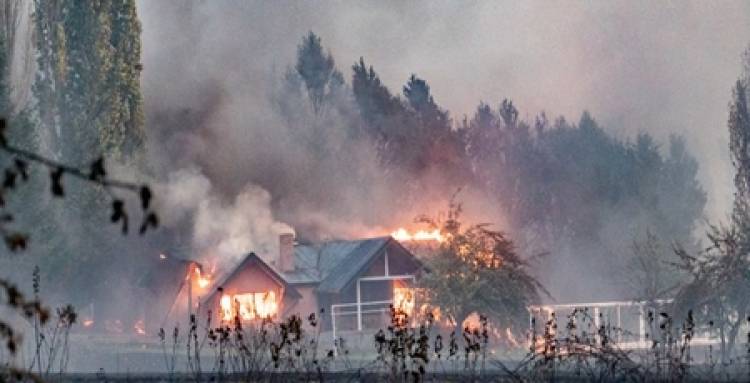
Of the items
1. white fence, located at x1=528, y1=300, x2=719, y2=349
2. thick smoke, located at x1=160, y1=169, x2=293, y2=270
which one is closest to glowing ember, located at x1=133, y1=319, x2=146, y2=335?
thick smoke, located at x1=160, y1=169, x2=293, y2=270

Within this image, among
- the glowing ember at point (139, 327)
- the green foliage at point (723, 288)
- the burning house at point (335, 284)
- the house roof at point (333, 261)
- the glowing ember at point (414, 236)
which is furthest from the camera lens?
the glowing ember at point (139, 327)

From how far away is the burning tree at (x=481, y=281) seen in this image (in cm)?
3894

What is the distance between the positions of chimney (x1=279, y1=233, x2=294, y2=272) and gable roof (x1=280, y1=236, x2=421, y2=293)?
395mm

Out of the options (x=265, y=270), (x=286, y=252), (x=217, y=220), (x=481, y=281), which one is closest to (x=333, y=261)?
(x=286, y=252)

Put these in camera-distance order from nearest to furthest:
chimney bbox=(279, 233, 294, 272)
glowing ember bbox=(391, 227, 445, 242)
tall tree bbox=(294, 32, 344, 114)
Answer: glowing ember bbox=(391, 227, 445, 242), chimney bbox=(279, 233, 294, 272), tall tree bbox=(294, 32, 344, 114)

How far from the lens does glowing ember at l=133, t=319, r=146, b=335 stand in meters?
57.1

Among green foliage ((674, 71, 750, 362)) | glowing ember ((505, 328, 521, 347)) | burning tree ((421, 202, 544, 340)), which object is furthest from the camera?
glowing ember ((505, 328, 521, 347))

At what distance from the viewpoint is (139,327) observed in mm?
58062

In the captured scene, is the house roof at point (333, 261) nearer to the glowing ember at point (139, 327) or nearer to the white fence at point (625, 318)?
the glowing ember at point (139, 327)

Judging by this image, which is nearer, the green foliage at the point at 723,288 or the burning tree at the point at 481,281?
the green foliage at the point at 723,288

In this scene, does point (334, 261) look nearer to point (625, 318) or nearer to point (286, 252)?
point (286, 252)

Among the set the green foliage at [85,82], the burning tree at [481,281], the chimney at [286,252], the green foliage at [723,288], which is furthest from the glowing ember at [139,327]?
the green foliage at [723,288]

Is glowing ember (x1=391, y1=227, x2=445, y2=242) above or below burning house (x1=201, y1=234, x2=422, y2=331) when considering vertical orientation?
above

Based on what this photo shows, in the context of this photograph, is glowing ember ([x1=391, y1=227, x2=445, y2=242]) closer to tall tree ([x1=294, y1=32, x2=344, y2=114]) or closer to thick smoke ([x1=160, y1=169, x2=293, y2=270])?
thick smoke ([x1=160, y1=169, x2=293, y2=270])
